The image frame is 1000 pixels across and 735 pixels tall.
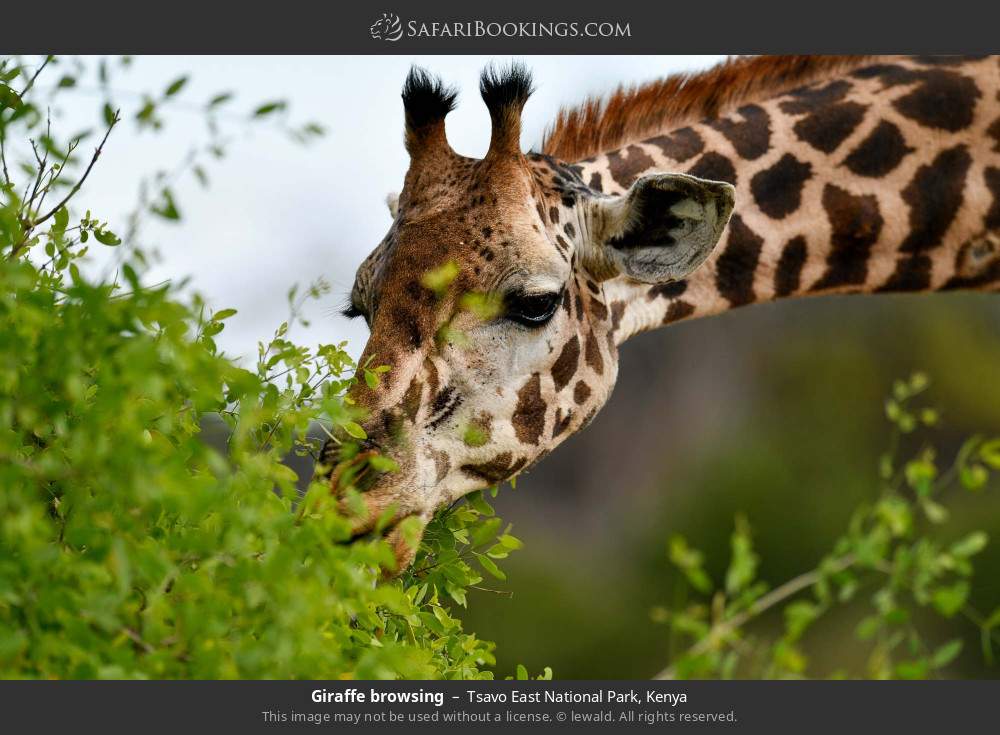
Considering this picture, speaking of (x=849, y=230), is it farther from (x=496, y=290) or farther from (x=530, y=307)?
(x=496, y=290)

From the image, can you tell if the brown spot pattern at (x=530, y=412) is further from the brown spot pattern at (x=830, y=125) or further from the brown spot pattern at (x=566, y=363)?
the brown spot pattern at (x=830, y=125)

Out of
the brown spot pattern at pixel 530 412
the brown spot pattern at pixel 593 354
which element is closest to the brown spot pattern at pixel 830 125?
the brown spot pattern at pixel 593 354

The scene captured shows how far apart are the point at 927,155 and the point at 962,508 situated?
13.0 m

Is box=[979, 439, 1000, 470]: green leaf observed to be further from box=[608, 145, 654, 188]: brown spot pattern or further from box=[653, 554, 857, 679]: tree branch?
box=[608, 145, 654, 188]: brown spot pattern

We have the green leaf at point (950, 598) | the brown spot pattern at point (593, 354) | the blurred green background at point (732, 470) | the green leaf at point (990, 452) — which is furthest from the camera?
the blurred green background at point (732, 470)

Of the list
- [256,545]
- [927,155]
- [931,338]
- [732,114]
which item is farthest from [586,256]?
[931,338]

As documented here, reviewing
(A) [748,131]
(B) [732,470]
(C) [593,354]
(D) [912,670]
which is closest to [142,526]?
(D) [912,670]

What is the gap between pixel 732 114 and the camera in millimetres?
5348

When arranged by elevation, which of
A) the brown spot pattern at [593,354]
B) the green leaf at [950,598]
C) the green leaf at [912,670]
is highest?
the brown spot pattern at [593,354]

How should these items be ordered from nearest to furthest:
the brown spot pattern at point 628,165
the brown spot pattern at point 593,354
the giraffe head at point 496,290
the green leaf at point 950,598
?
the green leaf at point 950,598 → the giraffe head at point 496,290 → the brown spot pattern at point 593,354 → the brown spot pattern at point 628,165

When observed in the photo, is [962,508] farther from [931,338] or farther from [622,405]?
[622,405]

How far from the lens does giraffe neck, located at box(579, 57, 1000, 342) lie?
200 inches

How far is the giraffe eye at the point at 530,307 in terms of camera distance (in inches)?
163

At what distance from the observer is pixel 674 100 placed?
212 inches
